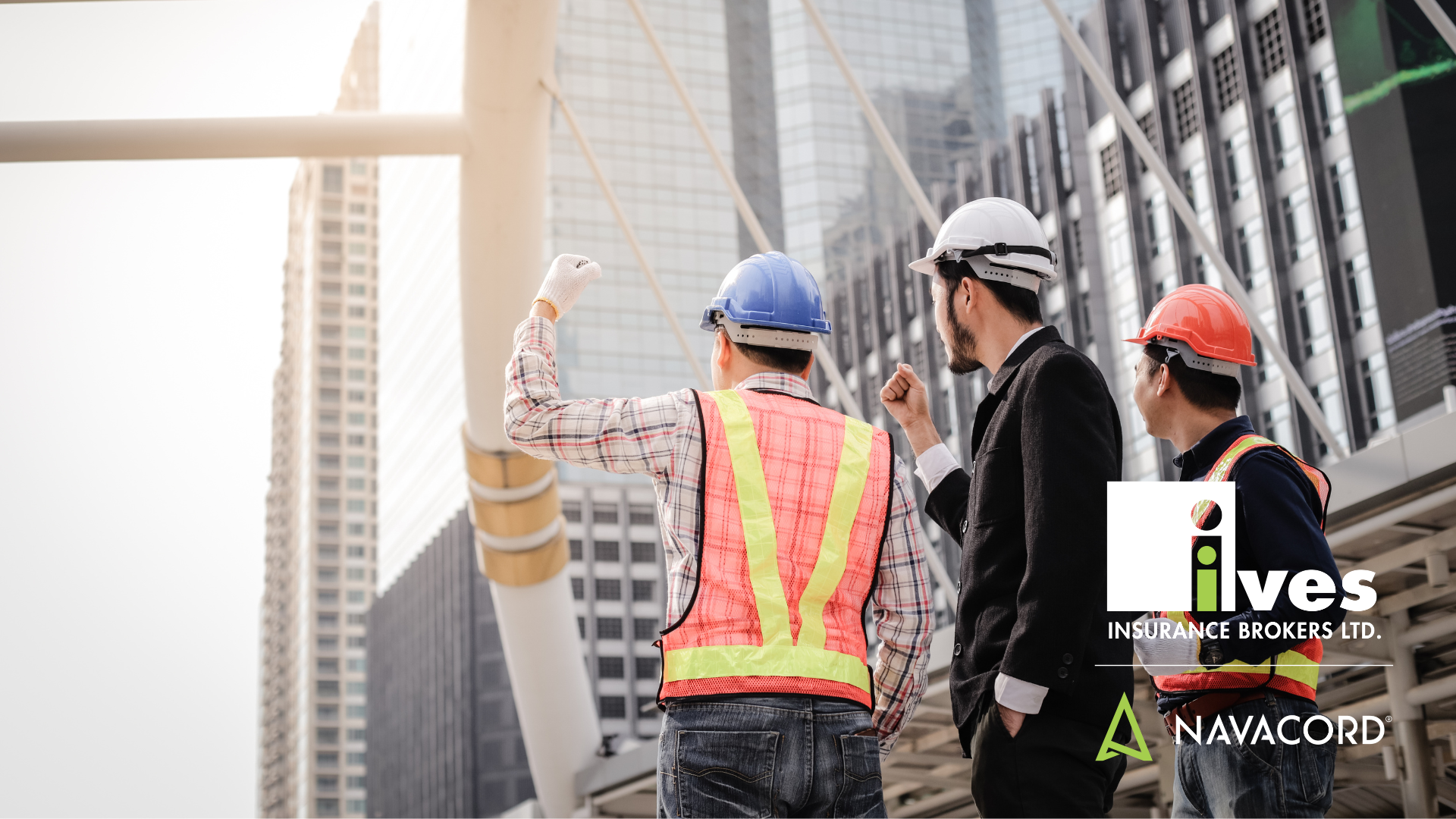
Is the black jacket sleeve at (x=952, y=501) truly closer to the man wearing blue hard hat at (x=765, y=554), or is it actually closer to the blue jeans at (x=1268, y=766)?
the man wearing blue hard hat at (x=765, y=554)

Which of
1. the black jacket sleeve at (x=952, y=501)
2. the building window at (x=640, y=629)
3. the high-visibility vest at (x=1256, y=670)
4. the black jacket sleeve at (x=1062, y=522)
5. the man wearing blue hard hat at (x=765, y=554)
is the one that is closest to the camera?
the black jacket sleeve at (x=1062, y=522)

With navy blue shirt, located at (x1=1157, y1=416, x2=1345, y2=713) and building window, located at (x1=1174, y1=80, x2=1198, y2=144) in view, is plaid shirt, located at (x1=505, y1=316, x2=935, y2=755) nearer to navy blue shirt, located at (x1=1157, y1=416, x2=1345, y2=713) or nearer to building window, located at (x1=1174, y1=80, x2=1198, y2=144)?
navy blue shirt, located at (x1=1157, y1=416, x2=1345, y2=713)

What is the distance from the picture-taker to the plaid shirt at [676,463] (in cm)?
297

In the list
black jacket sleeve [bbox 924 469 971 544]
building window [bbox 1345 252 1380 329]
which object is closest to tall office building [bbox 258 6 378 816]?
building window [bbox 1345 252 1380 329]

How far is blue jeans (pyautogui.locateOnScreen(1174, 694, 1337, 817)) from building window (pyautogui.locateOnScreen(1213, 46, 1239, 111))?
2590 inches

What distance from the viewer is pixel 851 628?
117 inches

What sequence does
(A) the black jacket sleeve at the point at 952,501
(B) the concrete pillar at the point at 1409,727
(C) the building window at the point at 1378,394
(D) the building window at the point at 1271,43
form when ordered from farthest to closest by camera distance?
(D) the building window at the point at 1271,43 < (C) the building window at the point at 1378,394 < (B) the concrete pillar at the point at 1409,727 < (A) the black jacket sleeve at the point at 952,501

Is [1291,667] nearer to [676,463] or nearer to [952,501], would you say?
[952,501]

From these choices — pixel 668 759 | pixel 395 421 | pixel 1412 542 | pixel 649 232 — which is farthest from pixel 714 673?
pixel 395 421

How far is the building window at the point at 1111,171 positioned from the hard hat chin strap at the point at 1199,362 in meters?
68.6

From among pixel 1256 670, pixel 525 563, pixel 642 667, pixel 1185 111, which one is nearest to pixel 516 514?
pixel 525 563

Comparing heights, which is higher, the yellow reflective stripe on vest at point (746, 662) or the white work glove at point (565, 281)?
the white work glove at point (565, 281)

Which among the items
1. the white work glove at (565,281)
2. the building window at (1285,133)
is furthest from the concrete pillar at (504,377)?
the building window at (1285,133)

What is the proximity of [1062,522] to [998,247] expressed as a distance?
0.78 m
